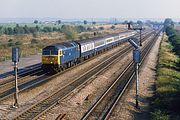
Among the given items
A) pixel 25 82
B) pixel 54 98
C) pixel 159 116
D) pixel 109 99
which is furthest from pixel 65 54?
pixel 159 116

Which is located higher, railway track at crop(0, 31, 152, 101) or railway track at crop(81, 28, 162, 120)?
railway track at crop(0, 31, 152, 101)

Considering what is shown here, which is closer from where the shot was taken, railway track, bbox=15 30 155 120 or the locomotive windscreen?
railway track, bbox=15 30 155 120

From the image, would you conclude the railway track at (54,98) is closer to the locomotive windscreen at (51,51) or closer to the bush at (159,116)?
the locomotive windscreen at (51,51)

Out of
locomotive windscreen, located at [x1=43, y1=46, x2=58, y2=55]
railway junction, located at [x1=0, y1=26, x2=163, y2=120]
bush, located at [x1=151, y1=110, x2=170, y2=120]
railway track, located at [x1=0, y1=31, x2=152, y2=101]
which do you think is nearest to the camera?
bush, located at [x1=151, y1=110, x2=170, y2=120]

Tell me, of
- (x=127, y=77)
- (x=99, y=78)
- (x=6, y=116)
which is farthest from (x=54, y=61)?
(x=6, y=116)

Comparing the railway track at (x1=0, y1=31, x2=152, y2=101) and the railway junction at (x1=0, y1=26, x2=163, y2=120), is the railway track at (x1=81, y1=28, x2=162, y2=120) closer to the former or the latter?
the railway junction at (x1=0, y1=26, x2=163, y2=120)

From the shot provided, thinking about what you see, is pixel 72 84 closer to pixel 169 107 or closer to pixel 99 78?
pixel 99 78

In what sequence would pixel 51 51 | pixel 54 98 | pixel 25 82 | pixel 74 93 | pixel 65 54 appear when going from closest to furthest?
pixel 54 98, pixel 74 93, pixel 25 82, pixel 51 51, pixel 65 54

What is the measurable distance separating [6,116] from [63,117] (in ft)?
10.2

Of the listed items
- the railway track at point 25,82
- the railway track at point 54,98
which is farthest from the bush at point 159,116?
the railway track at point 25,82

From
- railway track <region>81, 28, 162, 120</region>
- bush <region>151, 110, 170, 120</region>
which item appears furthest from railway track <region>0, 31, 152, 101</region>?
bush <region>151, 110, 170, 120</region>

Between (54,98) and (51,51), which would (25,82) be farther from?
(54,98)

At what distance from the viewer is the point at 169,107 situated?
20.7 m

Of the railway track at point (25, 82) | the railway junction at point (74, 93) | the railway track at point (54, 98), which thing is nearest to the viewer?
the railway track at point (54, 98)
